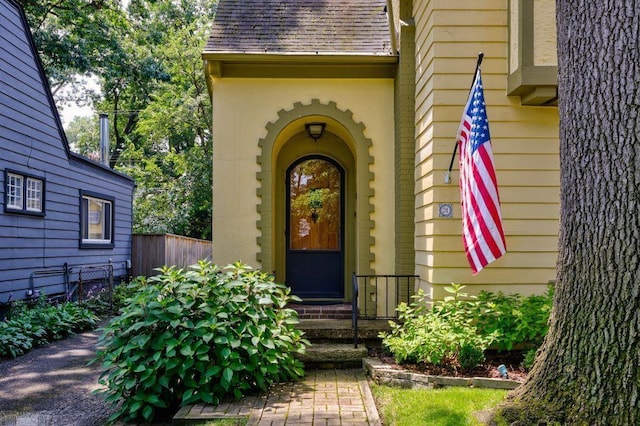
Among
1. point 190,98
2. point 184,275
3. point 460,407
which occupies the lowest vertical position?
point 460,407

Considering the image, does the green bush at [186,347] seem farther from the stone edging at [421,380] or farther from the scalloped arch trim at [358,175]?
the scalloped arch trim at [358,175]

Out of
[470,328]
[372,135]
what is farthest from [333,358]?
[372,135]

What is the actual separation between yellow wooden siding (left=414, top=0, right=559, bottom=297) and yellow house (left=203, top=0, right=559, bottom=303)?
0.01 meters

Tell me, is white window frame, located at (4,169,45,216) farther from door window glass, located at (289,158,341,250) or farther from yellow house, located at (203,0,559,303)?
door window glass, located at (289,158,341,250)

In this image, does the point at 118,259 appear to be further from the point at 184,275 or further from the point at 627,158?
the point at 627,158

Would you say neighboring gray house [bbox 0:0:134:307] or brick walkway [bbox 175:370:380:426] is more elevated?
neighboring gray house [bbox 0:0:134:307]

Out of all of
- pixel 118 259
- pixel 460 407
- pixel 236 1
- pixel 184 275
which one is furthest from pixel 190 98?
pixel 460 407

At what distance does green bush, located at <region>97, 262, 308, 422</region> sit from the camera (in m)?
4.55

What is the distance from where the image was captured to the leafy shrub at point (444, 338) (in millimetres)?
4965

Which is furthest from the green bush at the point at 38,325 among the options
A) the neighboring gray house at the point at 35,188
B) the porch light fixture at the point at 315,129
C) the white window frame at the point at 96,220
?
Answer: the porch light fixture at the point at 315,129

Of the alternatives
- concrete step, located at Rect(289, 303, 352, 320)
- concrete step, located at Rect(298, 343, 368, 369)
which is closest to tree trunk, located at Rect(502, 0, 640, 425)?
concrete step, located at Rect(298, 343, 368, 369)

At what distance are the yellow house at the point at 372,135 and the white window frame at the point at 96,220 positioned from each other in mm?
6264

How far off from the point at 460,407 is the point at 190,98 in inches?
754

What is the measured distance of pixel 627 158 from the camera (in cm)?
295
